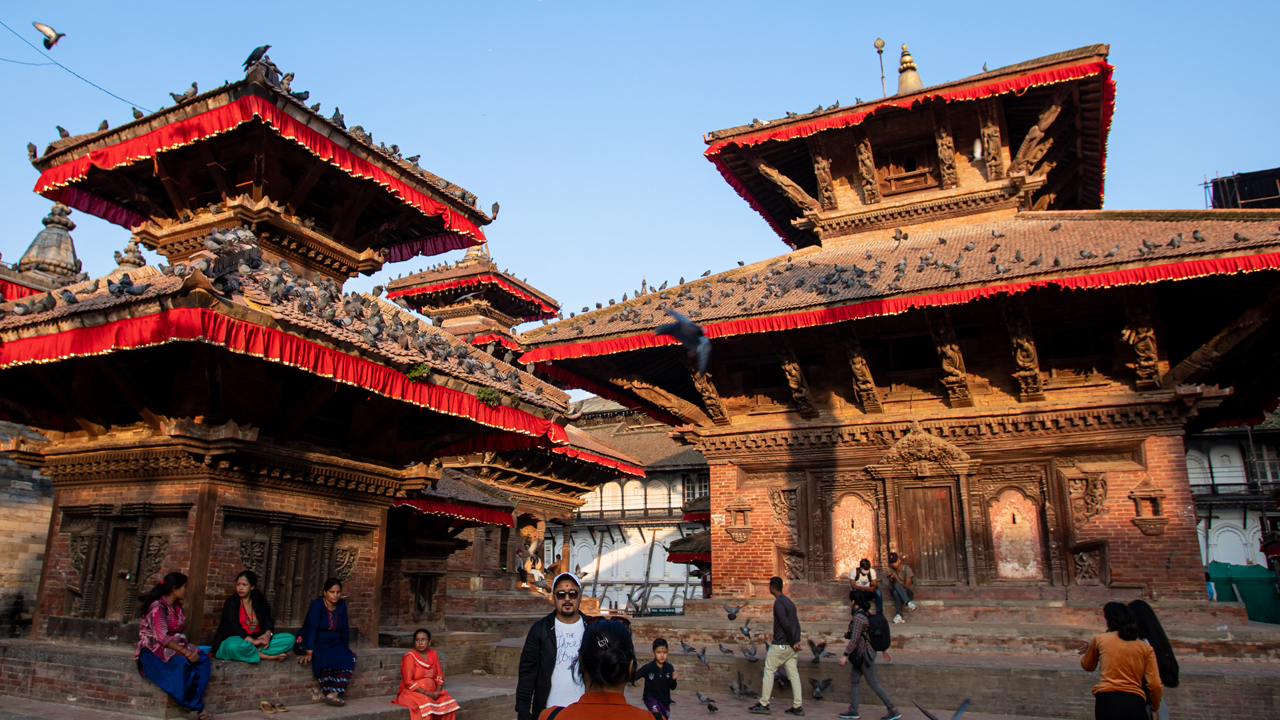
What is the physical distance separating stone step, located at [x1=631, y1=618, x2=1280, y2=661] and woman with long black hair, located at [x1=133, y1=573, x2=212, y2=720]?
297 inches

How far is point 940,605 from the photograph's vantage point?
1291 centimetres

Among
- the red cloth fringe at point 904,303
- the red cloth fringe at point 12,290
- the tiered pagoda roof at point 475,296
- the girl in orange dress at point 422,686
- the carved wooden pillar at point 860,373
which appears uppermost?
the tiered pagoda roof at point 475,296

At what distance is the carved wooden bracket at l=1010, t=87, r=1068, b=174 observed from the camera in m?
14.9

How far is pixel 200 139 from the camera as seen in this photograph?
9414 millimetres

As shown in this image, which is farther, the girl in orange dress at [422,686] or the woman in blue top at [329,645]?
the woman in blue top at [329,645]

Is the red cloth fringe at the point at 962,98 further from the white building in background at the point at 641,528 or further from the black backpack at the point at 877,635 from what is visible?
the white building in background at the point at 641,528

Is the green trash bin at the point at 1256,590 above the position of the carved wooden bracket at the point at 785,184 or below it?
below

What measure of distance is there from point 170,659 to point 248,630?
35.9 inches

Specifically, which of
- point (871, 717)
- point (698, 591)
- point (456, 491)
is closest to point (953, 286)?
point (871, 717)

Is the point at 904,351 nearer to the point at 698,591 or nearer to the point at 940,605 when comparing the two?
the point at 940,605

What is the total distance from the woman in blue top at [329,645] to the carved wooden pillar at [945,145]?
13.1 metres

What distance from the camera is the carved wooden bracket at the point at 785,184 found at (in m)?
17.2

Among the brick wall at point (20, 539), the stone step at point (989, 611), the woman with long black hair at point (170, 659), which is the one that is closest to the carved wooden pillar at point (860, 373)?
the stone step at point (989, 611)

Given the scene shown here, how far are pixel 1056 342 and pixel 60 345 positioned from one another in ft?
44.8
